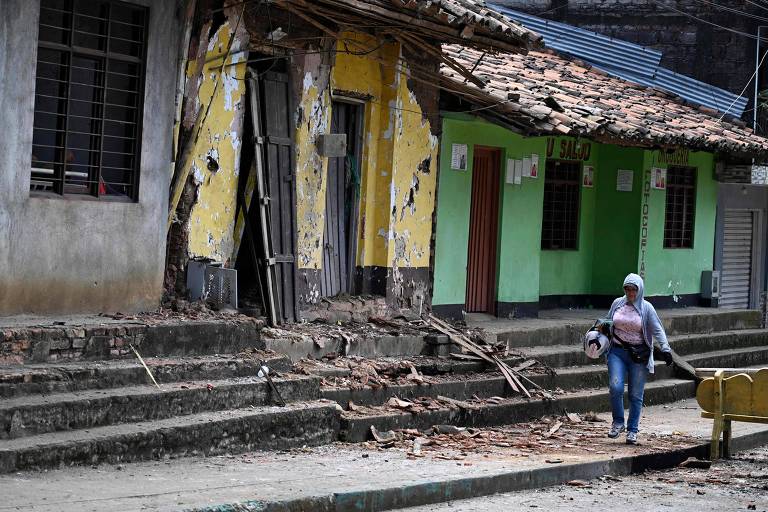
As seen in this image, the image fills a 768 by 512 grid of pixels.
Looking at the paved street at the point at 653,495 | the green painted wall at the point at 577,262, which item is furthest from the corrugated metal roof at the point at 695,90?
the paved street at the point at 653,495

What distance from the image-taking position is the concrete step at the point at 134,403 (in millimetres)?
8484

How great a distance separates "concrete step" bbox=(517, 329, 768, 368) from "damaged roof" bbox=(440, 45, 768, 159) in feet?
8.73

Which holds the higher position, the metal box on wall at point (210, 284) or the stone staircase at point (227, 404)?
the metal box on wall at point (210, 284)

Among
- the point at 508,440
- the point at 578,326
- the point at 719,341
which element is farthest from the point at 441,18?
the point at 719,341

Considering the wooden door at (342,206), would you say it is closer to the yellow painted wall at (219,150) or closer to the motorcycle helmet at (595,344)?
the yellow painted wall at (219,150)

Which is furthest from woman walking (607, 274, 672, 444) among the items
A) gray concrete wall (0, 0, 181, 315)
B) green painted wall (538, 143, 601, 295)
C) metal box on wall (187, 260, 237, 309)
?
green painted wall (538, 143, 601, 295)

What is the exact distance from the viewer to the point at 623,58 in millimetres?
22141

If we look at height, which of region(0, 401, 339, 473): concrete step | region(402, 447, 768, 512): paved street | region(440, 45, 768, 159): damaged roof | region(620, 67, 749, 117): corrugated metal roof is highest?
region(620, 67, 749, 117): corrugated metal roof

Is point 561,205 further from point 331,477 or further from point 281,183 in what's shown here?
point 331,477

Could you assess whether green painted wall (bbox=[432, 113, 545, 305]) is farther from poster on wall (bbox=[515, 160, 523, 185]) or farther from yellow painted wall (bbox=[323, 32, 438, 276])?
yellow painted wall (bbox=[323, 32, 438, 276])

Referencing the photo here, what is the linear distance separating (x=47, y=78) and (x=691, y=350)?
1166cm

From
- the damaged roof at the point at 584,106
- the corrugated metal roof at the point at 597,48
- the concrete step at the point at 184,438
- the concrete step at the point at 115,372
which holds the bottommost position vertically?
the concrete step at the point at 184,438

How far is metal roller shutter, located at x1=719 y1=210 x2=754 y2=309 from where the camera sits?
2303cm

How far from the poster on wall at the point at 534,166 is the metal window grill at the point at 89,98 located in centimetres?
780
